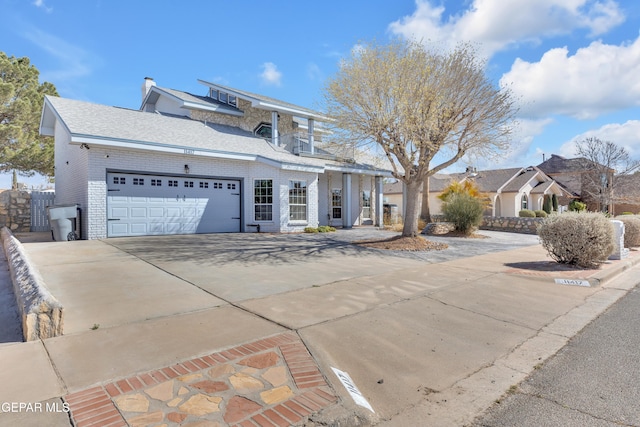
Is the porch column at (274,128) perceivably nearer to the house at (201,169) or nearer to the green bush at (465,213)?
the house at (201,169)

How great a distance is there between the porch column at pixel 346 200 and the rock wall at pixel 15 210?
15694 millimetres

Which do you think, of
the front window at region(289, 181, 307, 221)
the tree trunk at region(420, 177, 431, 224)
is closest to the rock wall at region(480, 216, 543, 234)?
the tree trunk at region(420, 177, 431, 224)

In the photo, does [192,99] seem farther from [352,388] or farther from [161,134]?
[352,388]

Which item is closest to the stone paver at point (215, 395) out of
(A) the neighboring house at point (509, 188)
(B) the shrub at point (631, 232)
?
(B) the shrub at point (631, 232)

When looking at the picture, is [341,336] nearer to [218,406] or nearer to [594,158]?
[218,406]

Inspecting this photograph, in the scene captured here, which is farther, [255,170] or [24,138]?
[24,138]

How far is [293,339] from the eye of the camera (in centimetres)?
396

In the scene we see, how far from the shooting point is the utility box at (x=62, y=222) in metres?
12.0

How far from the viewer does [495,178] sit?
111 ft

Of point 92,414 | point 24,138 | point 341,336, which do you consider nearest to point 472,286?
point 341,336

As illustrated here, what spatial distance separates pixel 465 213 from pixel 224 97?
15457 mm

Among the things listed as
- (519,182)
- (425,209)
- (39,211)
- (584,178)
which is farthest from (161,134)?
(584,178)

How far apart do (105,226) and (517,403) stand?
13734 millimetres

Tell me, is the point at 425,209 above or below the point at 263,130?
below
